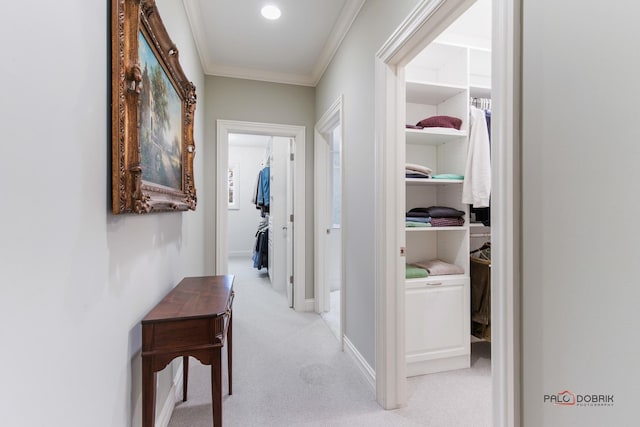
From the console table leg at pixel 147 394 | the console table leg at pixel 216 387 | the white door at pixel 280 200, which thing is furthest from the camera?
the white door at pixel 280 200

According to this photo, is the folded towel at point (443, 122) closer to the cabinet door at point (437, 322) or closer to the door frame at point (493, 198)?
the door frame at point (493, 198)

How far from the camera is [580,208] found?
2.48ft

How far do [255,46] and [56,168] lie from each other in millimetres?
2481

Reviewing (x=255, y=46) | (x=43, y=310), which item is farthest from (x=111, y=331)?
(x=255, y=46)

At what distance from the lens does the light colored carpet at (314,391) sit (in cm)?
167

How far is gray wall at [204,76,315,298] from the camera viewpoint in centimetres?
311

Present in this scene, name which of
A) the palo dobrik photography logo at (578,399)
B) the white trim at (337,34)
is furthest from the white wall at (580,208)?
the white trim at (337,34)

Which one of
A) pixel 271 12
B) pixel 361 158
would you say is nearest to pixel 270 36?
pixel 271 12

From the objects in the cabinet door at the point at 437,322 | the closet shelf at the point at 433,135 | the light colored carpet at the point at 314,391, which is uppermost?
the closet shelf at the point at 433,135

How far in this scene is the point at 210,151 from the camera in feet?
10.2

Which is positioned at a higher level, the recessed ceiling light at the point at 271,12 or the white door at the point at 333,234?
the recessed ceiling light at the point at 271,12

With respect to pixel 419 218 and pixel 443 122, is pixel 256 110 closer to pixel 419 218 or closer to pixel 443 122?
pixel 443 122

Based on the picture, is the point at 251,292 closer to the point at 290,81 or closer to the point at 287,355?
the point at 287,355

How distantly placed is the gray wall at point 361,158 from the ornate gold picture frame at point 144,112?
3.88 feet
